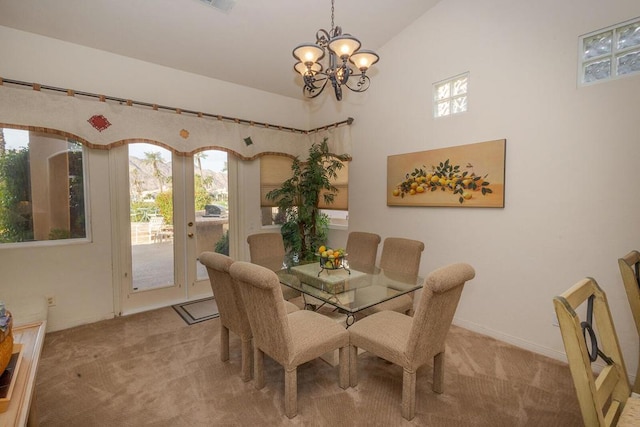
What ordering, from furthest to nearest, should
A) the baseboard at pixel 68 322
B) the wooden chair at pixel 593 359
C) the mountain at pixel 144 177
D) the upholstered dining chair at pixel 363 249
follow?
1. the mountain at pixel 144 177
2. the upholstered dining chair at pixel 363 249
3. the baseboard at pixel 68 322
4. the wooden chair at pixel 593 359

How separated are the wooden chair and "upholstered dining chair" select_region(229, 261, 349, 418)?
1.27 metres

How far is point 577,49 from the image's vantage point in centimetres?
236

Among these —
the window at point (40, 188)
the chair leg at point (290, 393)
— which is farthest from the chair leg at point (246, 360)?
the window at point (40, 188)

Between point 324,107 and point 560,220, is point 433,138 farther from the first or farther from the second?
point 324,107

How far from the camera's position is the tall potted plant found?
4227 millimetres

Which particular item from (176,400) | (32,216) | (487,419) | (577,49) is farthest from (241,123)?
(487,419)

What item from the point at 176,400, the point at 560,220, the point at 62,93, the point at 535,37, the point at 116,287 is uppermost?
the point at 535,37

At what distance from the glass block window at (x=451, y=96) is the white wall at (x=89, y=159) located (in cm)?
275

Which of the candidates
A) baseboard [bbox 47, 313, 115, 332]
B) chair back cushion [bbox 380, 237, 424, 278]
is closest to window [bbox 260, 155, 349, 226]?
chair back cushion [bbox 380, 237, 424, 278]

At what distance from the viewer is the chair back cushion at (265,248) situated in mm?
3346

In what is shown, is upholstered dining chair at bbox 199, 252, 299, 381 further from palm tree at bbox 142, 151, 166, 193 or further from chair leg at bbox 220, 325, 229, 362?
palm tree at bbox 142, 151, 166, 193

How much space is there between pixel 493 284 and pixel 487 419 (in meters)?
1.39

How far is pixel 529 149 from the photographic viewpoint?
103 inches

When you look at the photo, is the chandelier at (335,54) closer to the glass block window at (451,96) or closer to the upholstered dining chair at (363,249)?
the glass block window at (451,96)
